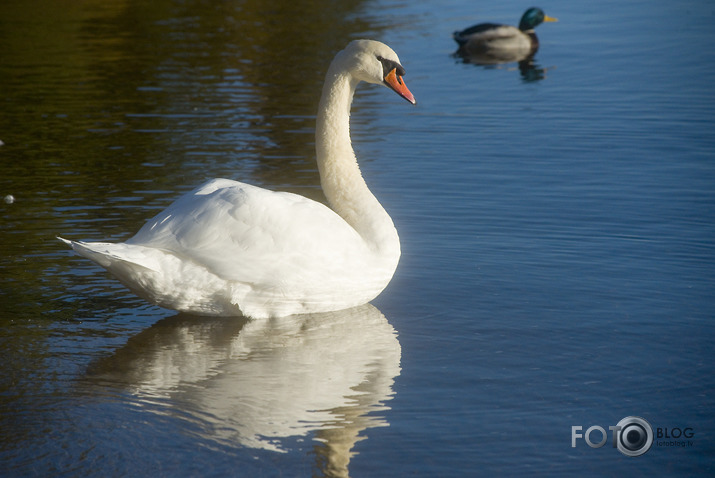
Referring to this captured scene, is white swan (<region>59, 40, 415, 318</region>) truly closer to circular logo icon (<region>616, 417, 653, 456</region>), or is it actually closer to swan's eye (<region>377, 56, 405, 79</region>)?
swan's eye (<region>377, 56, 405, 79</region>)

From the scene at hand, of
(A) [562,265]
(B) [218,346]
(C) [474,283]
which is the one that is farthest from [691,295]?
(B) [218,346]

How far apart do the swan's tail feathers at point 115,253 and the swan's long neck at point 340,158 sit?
1.57 metres

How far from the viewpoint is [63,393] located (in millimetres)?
5488

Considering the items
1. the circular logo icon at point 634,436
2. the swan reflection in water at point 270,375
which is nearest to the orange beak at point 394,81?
the swan reflection in water at point 270,375

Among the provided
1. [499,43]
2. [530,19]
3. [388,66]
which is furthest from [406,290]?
[530,19]

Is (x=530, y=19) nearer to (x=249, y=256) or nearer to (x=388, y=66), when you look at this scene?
(x=388, y=66)

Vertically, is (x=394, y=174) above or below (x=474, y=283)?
above

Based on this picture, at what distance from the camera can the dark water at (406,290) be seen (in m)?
4.91

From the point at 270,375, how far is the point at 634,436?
2.00 meters

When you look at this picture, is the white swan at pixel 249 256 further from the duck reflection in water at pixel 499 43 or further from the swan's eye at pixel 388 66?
the duck reflection in water at pixel 499 43

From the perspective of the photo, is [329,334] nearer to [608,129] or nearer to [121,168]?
[121,168]

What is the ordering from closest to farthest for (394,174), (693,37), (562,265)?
Result: (562,265), (394,174), (693,37)

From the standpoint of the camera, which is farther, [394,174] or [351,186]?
[394,174]

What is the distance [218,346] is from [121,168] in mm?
4845
